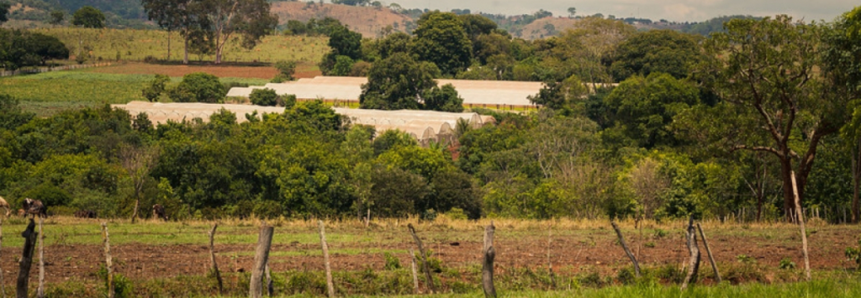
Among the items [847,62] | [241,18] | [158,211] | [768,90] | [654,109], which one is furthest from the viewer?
[241,18]

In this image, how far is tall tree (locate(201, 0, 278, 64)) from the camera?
113062mm

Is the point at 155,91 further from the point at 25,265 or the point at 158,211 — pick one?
the point at 25,265

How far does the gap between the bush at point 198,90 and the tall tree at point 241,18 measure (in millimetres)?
36939

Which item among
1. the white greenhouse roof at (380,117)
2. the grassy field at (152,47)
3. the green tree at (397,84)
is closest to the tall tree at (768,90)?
the white greenhouse roof at (380,117)

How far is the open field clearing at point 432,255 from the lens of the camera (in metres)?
14.3

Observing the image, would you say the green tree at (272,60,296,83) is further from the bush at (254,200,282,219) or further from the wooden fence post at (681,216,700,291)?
the wooden fence post at (681,216,700,291)

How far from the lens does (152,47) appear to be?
126 meters

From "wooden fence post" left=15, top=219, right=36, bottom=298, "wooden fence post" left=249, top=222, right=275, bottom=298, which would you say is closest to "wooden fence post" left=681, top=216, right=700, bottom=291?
"wooden fence post" left=249, top=222, right=275, bottom=298

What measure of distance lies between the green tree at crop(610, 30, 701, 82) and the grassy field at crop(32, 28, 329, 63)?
5404cm

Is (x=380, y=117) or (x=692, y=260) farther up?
(x=380, y=117)

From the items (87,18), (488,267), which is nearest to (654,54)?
(488,267)

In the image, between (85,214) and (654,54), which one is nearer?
(85,214)

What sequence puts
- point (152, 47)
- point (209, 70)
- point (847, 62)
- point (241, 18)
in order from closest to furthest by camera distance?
point (847, 62), point (209, 70), point (241, 18), point (152, 47)

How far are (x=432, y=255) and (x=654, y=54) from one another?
59.0 m
